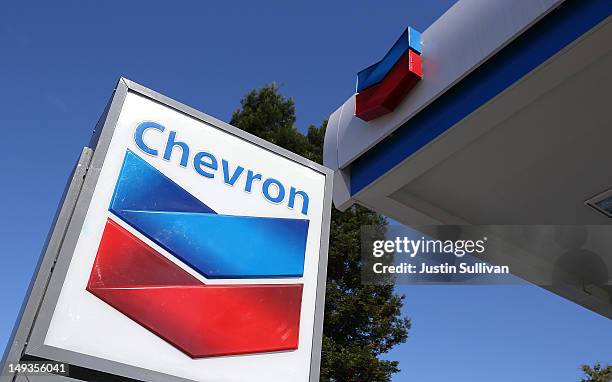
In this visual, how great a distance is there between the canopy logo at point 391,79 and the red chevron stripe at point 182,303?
2.30 metres

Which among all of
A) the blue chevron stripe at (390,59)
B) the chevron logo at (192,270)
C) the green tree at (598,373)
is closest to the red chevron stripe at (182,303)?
the chevron logo at (192,270)

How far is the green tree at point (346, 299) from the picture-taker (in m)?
10.5

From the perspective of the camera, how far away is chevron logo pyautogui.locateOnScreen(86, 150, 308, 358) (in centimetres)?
182

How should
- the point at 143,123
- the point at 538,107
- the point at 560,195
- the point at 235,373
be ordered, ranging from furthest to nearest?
the point at 560,195, the point at 538,107, the point at 143,123, the point at 235,373

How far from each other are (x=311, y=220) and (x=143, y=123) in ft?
2.80

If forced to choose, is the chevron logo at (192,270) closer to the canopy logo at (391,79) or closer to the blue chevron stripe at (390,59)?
the canopy logo at (391,79)

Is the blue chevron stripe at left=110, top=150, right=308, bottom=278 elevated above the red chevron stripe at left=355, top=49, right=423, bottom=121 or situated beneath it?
situated beneath

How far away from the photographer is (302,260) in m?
2.32

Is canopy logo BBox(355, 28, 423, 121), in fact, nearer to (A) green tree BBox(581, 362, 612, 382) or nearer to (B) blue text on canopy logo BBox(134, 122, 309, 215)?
(B) blue text on canopy logo BBox(134, 122, 309, 215)

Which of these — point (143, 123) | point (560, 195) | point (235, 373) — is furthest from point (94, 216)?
point (560, 195)

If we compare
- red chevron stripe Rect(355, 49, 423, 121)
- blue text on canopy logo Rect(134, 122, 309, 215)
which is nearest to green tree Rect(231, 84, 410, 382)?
red chevron stripe Rect(355, 49, 423, 121)

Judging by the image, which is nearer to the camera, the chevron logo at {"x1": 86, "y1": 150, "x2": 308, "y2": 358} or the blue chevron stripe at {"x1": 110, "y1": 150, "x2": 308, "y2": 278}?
the chevron logo at {"x1": 86, "y1": 150, "x2": 308, "y2": 358}

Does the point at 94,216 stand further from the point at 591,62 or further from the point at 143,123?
the point at 591,62

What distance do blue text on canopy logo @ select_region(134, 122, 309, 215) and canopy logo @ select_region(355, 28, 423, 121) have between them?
1.75 meters
